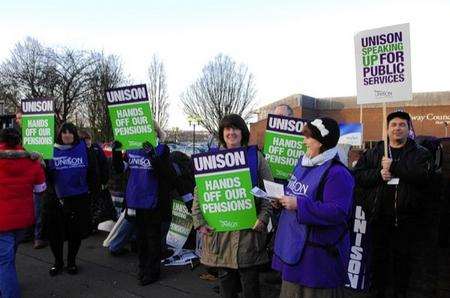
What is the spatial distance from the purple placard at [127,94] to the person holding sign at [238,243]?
6.34 ft

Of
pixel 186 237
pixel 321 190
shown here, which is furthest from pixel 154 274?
pixel 321 190

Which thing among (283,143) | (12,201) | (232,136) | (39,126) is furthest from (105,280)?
(232,136)

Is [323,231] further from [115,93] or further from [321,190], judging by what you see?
[115,93]

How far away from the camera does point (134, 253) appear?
7531 mm

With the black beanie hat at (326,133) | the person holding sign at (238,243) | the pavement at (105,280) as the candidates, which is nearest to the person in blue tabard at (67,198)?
the pavement at (105,280)

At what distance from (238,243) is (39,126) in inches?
140

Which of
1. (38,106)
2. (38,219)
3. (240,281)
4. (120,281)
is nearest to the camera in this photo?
(240,281)

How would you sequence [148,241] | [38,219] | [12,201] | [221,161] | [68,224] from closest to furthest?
[221,161]
[12,201]
[148,241]
[68,224]
[38,219]

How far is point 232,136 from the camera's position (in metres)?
4.19

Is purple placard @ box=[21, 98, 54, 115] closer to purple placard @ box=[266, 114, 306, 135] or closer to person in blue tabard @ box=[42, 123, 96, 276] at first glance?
person in blue tabard @ box=[42, 123, 96, 276]

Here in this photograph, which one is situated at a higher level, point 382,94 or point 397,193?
point 382,94

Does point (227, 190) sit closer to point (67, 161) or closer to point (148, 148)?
point (148, 148)

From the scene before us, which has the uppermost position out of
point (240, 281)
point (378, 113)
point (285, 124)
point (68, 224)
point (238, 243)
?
point (378, 113)

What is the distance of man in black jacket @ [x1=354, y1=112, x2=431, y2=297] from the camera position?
170 inches
